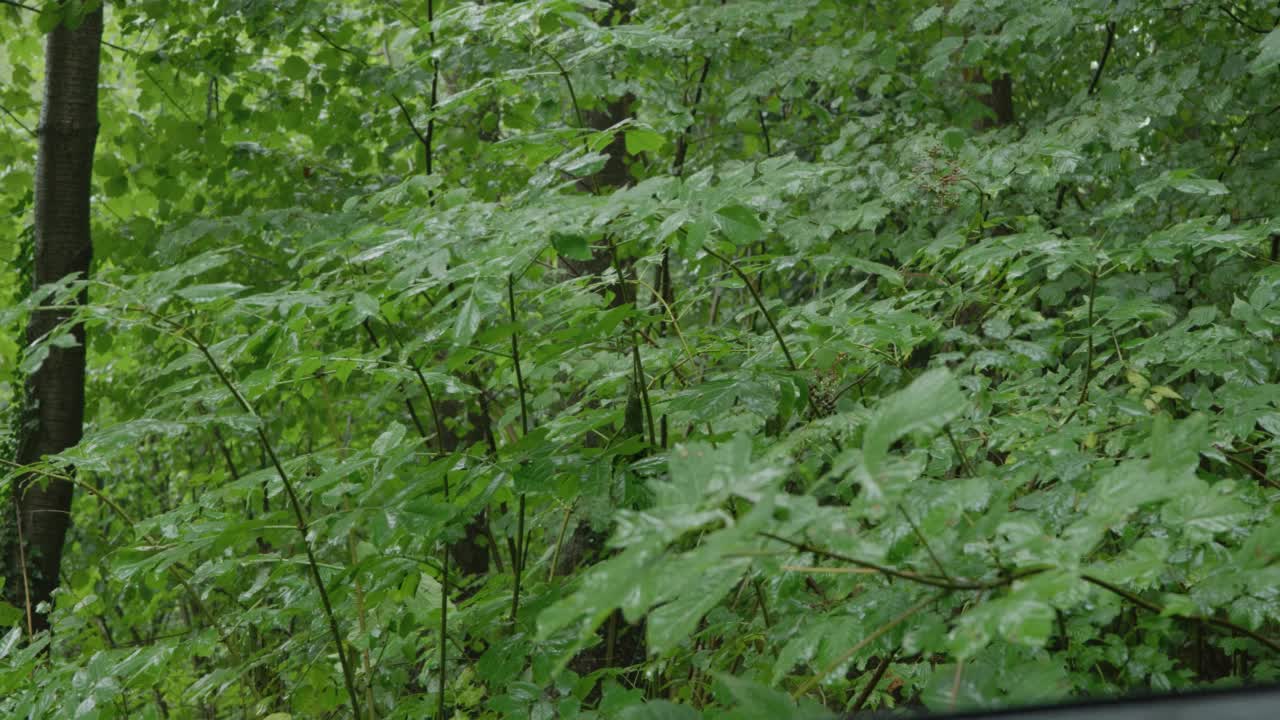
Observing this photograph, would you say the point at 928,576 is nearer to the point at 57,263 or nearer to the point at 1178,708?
the point at 1178,708

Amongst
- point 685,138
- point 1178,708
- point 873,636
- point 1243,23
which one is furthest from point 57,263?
point 1243,23

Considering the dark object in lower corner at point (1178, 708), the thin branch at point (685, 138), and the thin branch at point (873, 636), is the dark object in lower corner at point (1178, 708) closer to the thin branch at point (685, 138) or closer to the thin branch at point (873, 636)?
the thin branch at point (873, 636)

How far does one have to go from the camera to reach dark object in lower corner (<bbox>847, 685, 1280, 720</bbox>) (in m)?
0.54

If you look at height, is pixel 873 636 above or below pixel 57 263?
below

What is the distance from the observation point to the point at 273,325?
1.60m

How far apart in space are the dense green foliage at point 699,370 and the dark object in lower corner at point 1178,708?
0.49 ft

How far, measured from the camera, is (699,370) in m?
2.00

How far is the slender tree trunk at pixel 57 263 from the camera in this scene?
2990 mm

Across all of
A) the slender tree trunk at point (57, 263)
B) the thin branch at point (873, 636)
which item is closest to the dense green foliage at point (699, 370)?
the thin branch at point (873, 636)

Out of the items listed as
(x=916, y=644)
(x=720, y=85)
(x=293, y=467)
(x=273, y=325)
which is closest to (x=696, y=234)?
(x=916, y=644)

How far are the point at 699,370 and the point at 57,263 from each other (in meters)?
2.30

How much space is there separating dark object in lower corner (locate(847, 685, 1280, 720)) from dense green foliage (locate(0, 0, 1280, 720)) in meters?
0.15

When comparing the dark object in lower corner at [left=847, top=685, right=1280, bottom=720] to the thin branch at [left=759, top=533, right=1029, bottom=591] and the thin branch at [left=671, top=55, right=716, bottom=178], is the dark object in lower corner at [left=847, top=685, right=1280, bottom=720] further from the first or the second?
the thin branch at [left=671, top=55, right=716, bottom=178]

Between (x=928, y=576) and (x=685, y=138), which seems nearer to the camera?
(x=928, y=576)
